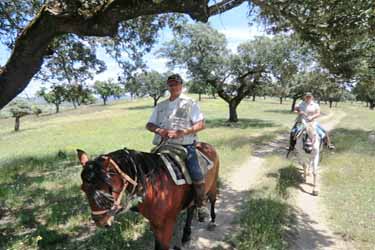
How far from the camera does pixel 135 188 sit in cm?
387

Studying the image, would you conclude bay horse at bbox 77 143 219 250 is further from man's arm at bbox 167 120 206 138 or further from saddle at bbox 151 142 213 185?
man's arm at bbox 167 120 206 138

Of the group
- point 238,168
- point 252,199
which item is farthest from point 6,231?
point 238,168

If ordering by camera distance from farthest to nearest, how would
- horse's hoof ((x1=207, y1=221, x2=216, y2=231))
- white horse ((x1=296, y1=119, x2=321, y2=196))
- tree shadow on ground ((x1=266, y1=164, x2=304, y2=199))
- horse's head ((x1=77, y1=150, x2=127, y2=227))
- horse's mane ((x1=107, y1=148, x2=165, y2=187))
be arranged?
1. white horse ((x1=296, y1=119, x2=321, y2=196))
2. tree shadow on ground ((x1=266, y1=164, x2=304, y2=199))
3. horse's hoof ((x1=207, y1=221, x2=216, y2=231))
4. horse's mane ((x1=107, y1=148, x2=165, y2=187))
5. horse's head ((x1=77, y1=150, x2=127, y2=227))

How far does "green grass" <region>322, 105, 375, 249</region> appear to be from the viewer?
6.82 meters

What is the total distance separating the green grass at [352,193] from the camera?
6.82 meters

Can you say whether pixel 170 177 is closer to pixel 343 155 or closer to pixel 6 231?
pixel 6 231

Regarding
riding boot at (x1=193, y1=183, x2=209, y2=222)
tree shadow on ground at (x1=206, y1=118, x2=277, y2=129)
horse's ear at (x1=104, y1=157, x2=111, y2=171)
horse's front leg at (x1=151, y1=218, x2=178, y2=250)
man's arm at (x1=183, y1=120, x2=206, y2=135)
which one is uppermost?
man's arm at (x1=183, y1=120, x2=206, y2=135)

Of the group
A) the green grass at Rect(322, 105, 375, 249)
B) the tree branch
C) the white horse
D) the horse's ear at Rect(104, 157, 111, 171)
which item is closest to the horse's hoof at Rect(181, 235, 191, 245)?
the horse's ear at Rect(104, 157, 111, 171)

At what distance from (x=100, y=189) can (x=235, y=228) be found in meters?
4.25

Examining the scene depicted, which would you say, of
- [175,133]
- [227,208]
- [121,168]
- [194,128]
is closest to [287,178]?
[227,208]

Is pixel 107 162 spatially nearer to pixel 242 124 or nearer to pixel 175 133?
pixel 175 133

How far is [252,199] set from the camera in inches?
335

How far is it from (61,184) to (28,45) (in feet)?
19.4

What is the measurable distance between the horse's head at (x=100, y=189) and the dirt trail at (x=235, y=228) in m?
2.95
